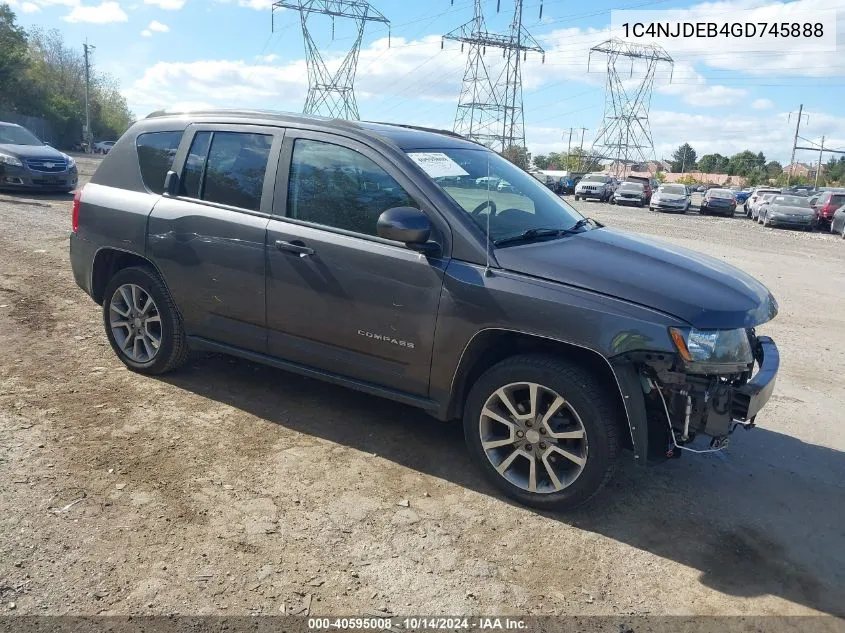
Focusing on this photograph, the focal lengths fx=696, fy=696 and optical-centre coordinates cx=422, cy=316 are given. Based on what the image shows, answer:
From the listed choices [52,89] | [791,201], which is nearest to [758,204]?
[791,201]

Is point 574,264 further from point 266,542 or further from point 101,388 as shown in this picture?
point 101,388

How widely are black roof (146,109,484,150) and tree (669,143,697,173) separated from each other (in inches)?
5247

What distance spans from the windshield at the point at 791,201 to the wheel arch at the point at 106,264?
27.2m

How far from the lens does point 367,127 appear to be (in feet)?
14.4

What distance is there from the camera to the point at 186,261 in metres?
4.66

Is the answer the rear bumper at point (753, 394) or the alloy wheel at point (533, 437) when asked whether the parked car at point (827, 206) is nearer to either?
the rear bumper at point (753, 394)

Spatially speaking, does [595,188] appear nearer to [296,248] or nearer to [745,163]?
[296,248]

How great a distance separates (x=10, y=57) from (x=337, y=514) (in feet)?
191

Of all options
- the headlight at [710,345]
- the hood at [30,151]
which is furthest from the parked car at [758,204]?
the headlight at [710,345]

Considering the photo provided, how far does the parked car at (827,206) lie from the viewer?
25.9 meters

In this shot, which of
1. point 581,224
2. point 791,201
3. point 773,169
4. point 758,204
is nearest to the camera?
point 581,224

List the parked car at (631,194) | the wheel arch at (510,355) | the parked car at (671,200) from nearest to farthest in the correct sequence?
1. the wheel arch at (510,355)
2. the parked car at (671,200)
3. the parked car at (631,194)

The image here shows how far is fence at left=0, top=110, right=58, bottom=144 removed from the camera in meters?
49.0

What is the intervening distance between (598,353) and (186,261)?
2.81m
